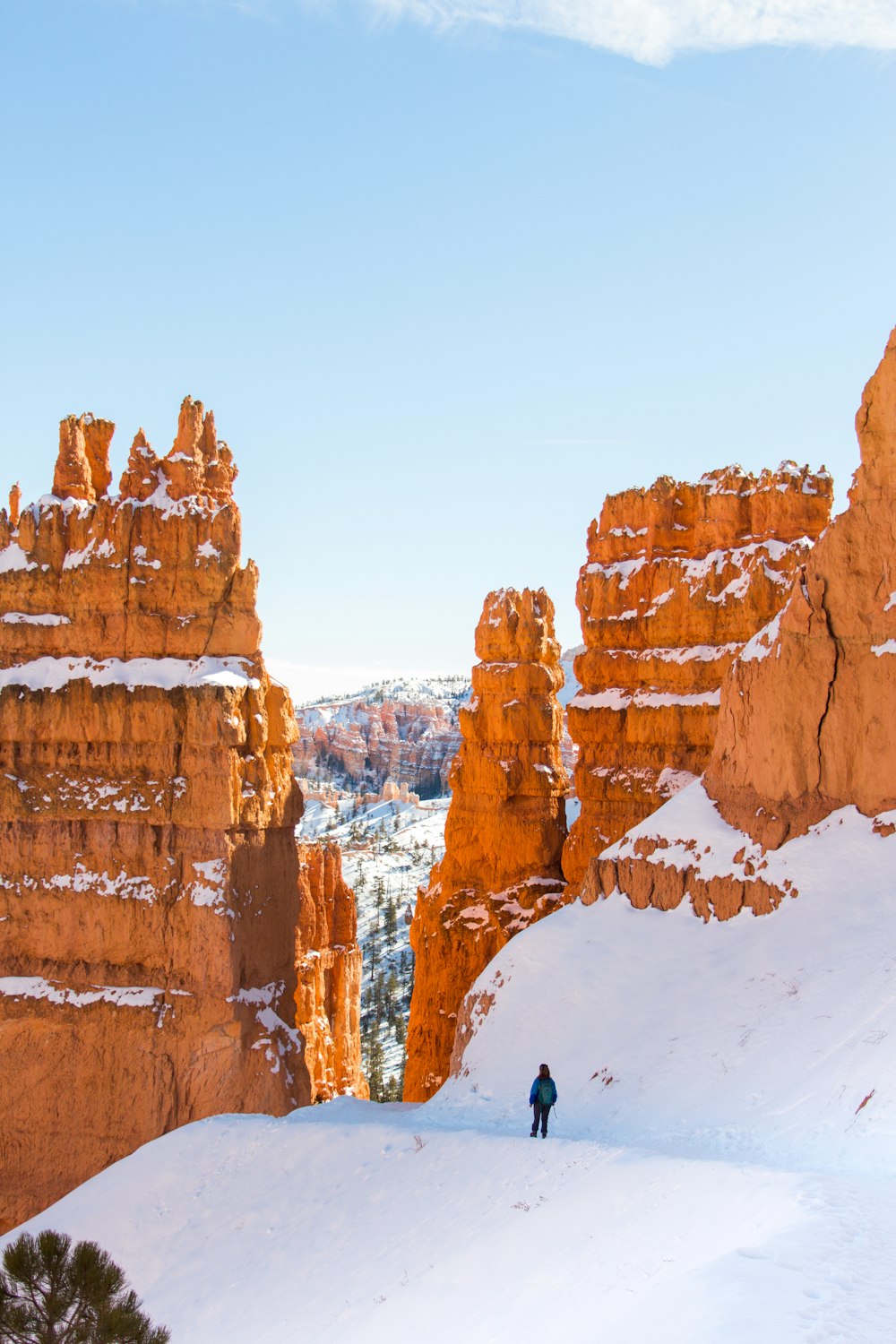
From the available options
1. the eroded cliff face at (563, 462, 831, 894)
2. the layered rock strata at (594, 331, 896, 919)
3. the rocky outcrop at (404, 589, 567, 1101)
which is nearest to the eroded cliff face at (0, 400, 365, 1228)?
the rocky outcrop at (404, 589, 567, 1101)

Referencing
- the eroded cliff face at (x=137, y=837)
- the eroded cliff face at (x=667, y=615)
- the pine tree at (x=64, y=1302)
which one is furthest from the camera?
the eroded cliff face at (x=667, y=615)

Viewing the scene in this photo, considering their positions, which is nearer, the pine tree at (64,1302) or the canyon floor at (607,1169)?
the canyon floor at (607,1169)

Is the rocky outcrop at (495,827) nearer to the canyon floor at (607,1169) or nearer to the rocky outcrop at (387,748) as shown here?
the canyon floor at (607,1169)

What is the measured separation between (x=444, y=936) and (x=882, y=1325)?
25968mm

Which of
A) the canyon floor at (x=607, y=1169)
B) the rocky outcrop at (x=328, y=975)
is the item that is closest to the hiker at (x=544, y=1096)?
the canyon floor at (x=607, y=1169)

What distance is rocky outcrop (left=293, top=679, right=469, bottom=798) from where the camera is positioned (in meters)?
158

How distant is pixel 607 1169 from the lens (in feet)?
42.4

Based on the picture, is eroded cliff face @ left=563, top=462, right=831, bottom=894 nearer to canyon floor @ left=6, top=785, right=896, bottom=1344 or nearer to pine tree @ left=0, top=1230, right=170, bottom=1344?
canyon floor @ left=6, top=785, right=896, bottom=1344

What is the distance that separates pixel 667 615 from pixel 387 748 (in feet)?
438

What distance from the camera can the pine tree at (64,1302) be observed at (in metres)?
11.1

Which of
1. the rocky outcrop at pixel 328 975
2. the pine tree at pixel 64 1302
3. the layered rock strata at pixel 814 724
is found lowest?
the rocky outcrop at pixel 328 975

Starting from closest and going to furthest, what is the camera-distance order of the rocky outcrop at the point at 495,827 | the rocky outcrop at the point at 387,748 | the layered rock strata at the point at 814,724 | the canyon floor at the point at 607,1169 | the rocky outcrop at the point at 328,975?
the canyon floor at the point at 607,1169 < the layered rock strata at the point at 814,724 < the rocky outcrop at the point at 495,827 < the rocky outcrop at the point at 328,975 < the rocky outcrop at the point at 387,748

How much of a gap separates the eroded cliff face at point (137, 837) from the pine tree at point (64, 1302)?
12110 mm

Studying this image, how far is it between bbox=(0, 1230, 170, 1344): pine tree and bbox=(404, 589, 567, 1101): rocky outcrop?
2114cm
